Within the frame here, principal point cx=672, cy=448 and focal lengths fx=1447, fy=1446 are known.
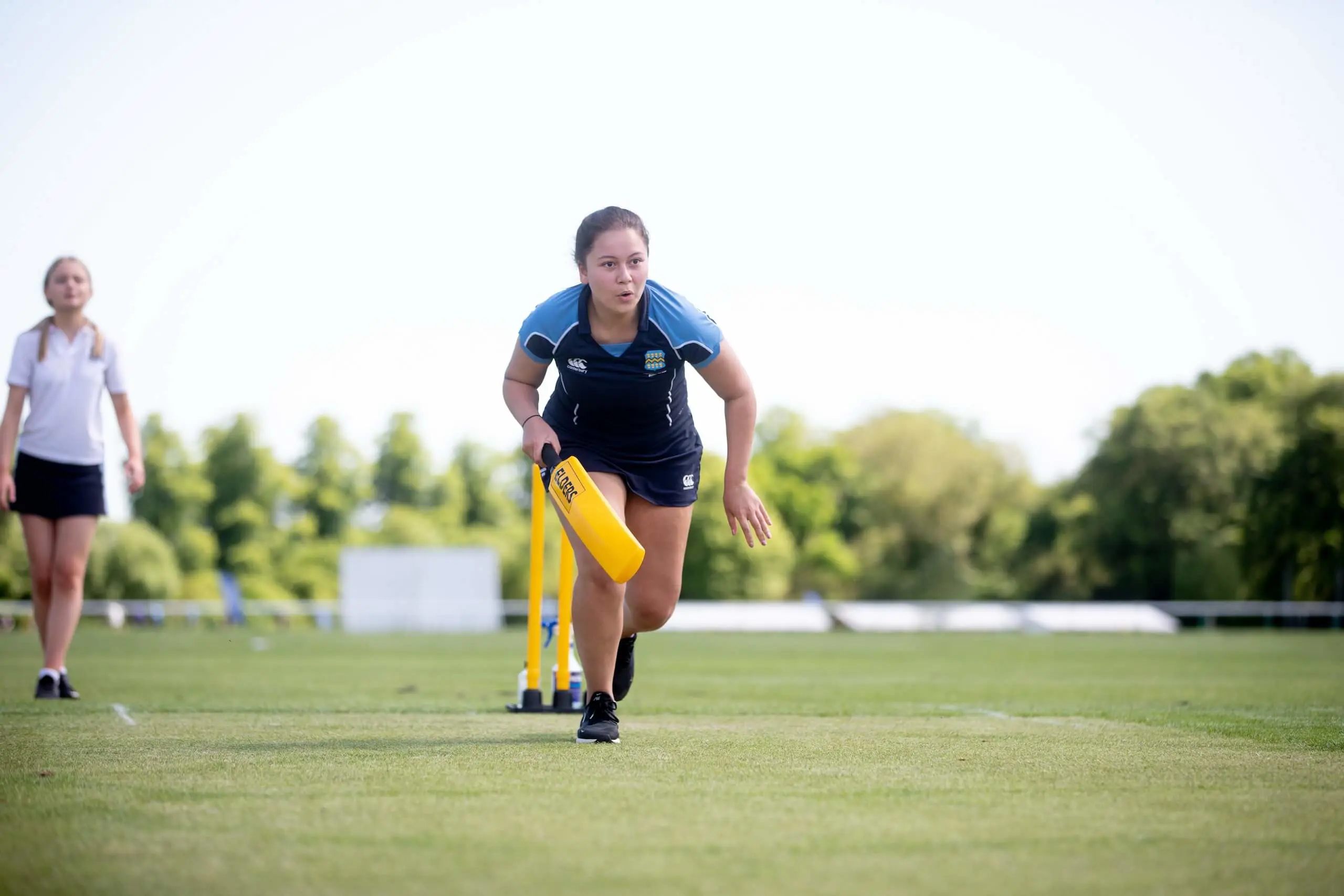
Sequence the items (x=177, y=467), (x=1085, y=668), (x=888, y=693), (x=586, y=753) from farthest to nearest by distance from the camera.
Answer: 1. (x=177, y=467)
2. (x=1085, y=668)
3. (x=888, y=693)
4. (x=586, y=753)

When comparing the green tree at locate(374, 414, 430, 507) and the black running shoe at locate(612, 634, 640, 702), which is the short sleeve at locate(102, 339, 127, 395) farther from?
the green tree at locate(374, 414, 430, 507)

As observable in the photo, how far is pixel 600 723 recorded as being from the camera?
221 inches

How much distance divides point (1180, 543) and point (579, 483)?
5674cm

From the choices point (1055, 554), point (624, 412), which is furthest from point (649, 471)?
point (1055, 554)

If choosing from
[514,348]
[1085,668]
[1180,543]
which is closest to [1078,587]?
[1180,543]

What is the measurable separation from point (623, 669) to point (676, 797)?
2454mm

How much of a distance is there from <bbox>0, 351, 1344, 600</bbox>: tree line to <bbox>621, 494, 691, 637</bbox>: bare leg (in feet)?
149

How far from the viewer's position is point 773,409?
85.3 metres

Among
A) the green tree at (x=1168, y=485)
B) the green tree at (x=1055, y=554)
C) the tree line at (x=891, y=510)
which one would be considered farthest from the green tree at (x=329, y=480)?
the green tree at (x=1168, y=485)

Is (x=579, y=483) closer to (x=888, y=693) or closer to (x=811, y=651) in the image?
(x=888, y=693)

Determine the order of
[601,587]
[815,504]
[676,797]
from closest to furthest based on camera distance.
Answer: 1. [676,797]
2. [601,587]
3. [815,504]

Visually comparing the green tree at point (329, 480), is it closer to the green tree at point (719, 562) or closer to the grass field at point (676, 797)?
the green tree at point (719, 562)

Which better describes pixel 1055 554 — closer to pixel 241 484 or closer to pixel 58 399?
pixel 241 484

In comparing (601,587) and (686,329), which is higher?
(686,329)
